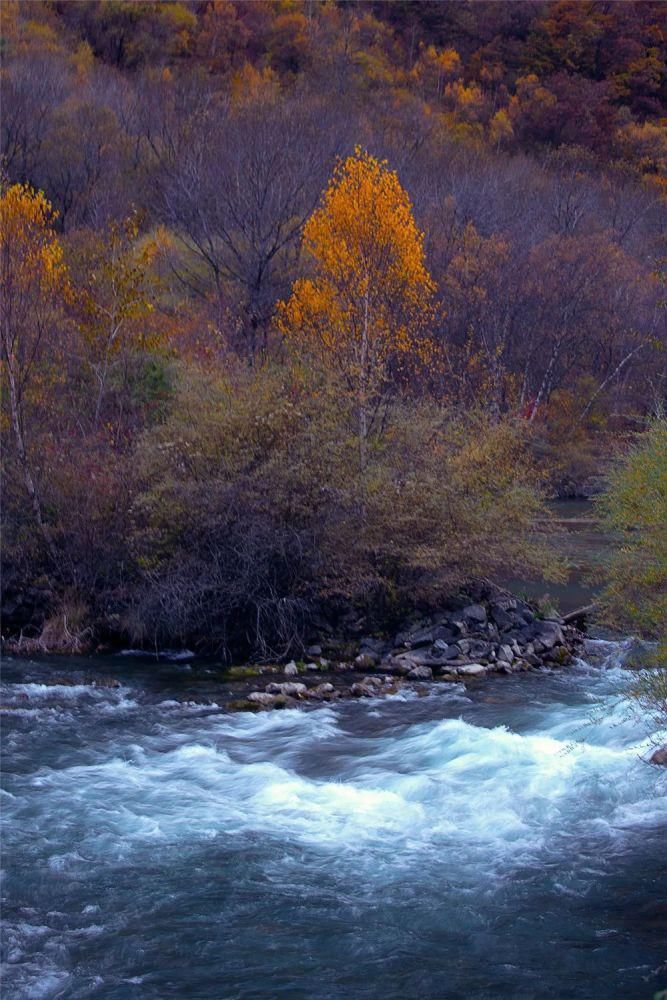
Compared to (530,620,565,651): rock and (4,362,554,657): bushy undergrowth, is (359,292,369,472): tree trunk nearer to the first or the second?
(4,362,554,657): bushy undergrowth

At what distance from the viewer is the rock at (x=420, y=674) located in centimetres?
1683

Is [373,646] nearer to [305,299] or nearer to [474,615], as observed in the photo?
[474,615]

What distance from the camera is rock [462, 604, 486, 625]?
60.6ft

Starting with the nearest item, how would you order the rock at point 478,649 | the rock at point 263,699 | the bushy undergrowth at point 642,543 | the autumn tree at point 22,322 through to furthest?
the bushy undergrowth at point 642,543 < the rock at point 263,699 < the rock at point 478,649 < the autumn tree at point 22,322

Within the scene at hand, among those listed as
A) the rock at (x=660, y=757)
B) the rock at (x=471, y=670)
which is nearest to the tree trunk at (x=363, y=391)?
the rock at (x=471, y=670)

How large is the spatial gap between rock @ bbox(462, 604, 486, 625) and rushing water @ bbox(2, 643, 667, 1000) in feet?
9.95

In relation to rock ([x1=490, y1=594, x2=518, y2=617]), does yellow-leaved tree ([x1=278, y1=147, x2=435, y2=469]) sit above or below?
above

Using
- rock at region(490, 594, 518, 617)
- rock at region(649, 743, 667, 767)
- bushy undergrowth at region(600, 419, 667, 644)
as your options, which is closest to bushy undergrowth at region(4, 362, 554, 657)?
rock at region(490, 594, 518, 617)

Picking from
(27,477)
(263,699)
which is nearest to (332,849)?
(263,699)

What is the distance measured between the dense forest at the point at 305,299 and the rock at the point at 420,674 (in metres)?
1.84

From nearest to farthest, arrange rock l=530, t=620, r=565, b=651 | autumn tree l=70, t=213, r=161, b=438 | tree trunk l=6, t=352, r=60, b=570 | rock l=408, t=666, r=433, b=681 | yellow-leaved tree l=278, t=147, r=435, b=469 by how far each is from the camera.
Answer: rock l=408, t=666, r=433, b=681, rock l=530, t=620, r=565, b=651, tree trunk l=6, t=352, r=60, b=570, yellow-leaved tree l=278, t=147, r=435, b=469, autumn tree l=70, t=213, r=161, b=438

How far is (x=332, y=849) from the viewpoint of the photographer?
1039cm

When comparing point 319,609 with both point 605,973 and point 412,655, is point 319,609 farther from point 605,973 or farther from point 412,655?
point 605,973

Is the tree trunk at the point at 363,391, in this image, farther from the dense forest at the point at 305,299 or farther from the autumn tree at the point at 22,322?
the autumn tree at the point at 22,322
